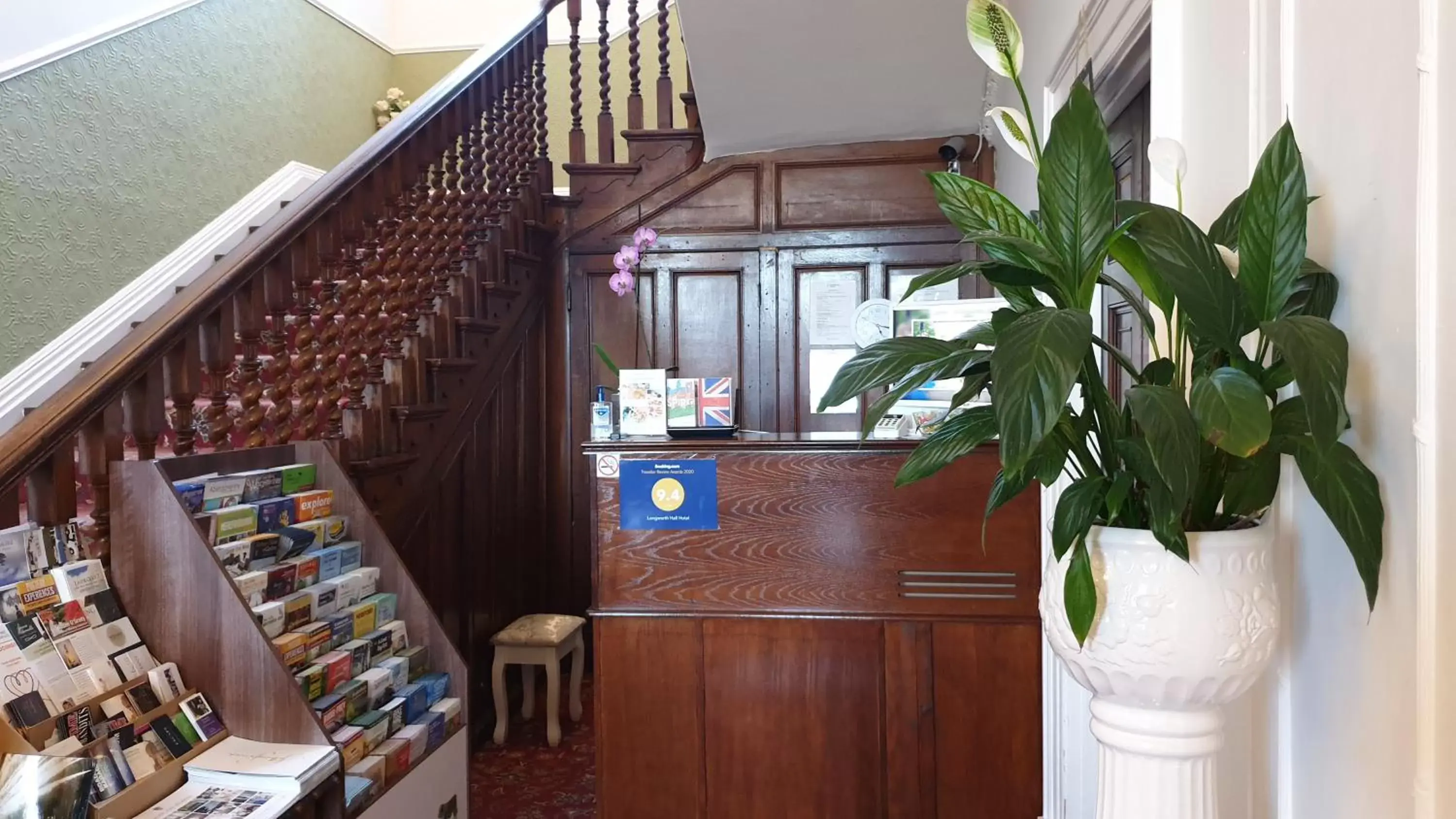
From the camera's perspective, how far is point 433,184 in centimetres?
326

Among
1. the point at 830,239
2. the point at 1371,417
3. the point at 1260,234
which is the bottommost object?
the point at 1371,417

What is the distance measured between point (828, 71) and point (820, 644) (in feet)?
7.72

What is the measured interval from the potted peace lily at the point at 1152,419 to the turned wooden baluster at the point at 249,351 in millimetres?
1813

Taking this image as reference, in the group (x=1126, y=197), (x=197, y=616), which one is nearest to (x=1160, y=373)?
(x=1126, y=197)

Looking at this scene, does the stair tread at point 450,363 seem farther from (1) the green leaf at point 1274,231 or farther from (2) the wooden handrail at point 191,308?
(1) the green leaf at point 1274,231

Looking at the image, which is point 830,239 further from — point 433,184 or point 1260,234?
point 1260,234

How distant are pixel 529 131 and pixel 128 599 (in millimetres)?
2784

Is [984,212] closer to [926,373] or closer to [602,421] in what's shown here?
[926,373]

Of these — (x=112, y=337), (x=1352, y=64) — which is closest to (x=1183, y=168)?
(x=1352, y=64)

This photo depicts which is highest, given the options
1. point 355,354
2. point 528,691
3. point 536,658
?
point 355,354

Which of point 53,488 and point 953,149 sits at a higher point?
point 953,149

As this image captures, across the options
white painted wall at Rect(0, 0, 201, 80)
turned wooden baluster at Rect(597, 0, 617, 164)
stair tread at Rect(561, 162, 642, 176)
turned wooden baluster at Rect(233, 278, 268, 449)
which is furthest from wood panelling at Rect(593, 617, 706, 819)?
white painted wall at Rect(0, 0, 201, 80)

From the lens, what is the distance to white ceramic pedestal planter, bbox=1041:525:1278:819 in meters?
0.98

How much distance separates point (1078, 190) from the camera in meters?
0.98
